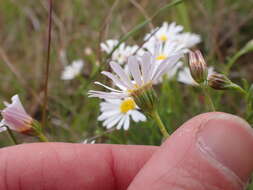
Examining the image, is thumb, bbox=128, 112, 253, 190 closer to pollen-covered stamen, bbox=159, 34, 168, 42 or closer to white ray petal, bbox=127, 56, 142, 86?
white ray petal, bbox=127, 56, 142, 86

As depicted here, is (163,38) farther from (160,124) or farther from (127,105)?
(160,124)

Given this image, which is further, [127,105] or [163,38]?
[163,38]

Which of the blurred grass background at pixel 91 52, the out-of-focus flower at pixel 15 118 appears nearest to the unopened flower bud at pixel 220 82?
the blurred grass background at pixel 91 52

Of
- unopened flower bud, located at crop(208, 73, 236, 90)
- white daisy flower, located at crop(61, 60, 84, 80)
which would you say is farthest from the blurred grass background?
unopened flower bud, located at crop(208, 73, 236, 90)

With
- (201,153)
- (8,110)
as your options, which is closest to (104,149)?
(8,110)

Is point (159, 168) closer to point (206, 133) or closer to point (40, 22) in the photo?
point (206, 133)

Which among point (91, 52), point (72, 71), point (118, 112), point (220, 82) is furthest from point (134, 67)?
point (72, 71)
